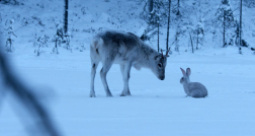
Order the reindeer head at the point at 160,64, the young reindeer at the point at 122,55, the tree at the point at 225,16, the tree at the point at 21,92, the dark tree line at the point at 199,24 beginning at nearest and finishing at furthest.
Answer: the tree at the point at 21,92 < the young reindeer at the point at 122,55 < the reindeer head at the point at 160,64 < the dark tree line at the point at 199,24 < the tree at the point at 225,16

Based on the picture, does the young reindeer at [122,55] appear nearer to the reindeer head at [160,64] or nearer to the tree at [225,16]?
the reindeer head at [160,64]

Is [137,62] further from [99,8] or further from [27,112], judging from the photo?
[99,8]

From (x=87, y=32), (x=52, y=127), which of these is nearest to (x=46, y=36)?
(x=87, y=32)

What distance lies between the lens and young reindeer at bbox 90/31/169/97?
766 centimetres

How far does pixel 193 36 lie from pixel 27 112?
28.9 meters

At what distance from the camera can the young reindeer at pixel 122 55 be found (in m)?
7.66

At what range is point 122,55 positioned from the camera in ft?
26.6

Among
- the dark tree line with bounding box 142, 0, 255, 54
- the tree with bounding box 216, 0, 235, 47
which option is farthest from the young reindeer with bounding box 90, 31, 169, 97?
the tree with bounding box 216, 0, 235, 47

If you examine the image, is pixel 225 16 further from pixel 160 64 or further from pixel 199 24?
pixel 160 64

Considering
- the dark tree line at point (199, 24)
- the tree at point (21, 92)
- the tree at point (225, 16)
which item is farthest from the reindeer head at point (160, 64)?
the tree at point (225, 16)

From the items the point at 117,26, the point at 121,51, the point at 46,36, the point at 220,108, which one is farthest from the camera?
the point at 117,26

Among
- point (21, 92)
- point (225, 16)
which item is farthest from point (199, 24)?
point (21, 92)

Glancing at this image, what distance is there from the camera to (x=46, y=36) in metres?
26.3

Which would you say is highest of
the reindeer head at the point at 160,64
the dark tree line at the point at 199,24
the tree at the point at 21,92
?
the dark tree line at the point at 199,24
